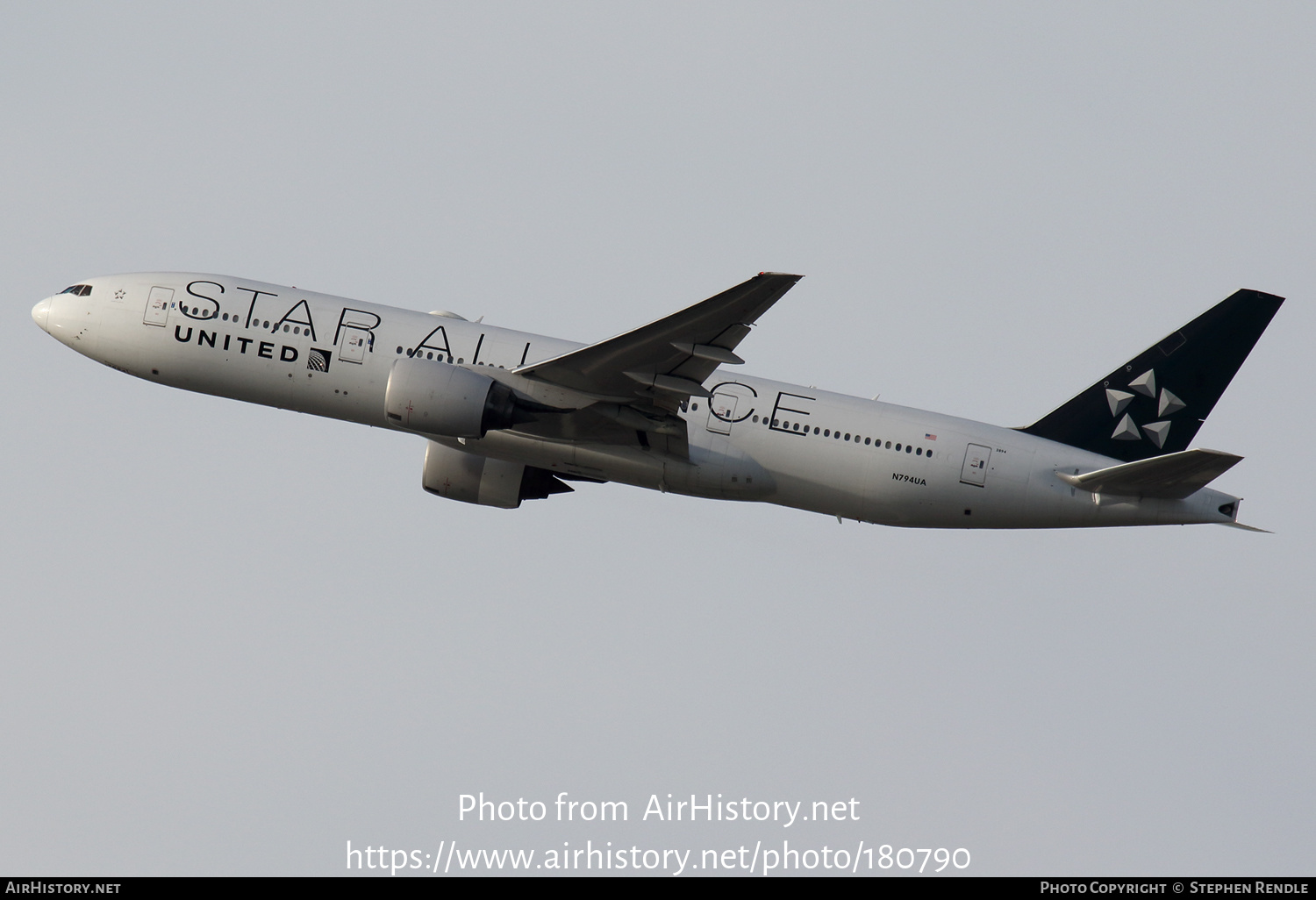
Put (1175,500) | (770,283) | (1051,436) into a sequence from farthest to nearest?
(1051,436), (1175,500), (770,283)

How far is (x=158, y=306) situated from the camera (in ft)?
111

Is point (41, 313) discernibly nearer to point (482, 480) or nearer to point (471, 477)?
point (471, 477)

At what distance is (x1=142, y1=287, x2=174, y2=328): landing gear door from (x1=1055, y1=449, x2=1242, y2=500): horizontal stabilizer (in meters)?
24.0

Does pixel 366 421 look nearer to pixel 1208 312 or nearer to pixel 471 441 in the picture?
pixel 471 441

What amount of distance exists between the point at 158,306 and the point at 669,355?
14238 millimetres

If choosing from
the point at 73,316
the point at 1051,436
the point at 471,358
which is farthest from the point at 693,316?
the point at 73,316

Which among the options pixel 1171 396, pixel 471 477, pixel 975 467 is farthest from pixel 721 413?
pixel 1171 396

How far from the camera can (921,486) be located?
32688mm

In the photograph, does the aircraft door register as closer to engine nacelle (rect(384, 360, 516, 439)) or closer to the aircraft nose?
engine nacelle (rect(384, 360, 516, 439))

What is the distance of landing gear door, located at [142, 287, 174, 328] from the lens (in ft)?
111

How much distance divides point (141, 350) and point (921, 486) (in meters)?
20.9

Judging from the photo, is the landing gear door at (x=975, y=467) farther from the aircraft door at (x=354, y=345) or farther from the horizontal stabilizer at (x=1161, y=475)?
the aircraft door at (x=354, y=345)

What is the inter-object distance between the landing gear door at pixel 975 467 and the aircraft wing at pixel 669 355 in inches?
285

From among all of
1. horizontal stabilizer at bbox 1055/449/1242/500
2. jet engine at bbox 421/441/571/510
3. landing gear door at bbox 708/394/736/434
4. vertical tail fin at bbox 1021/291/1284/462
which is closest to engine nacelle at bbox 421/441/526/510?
jet engine at bbox 421/441/571/510
